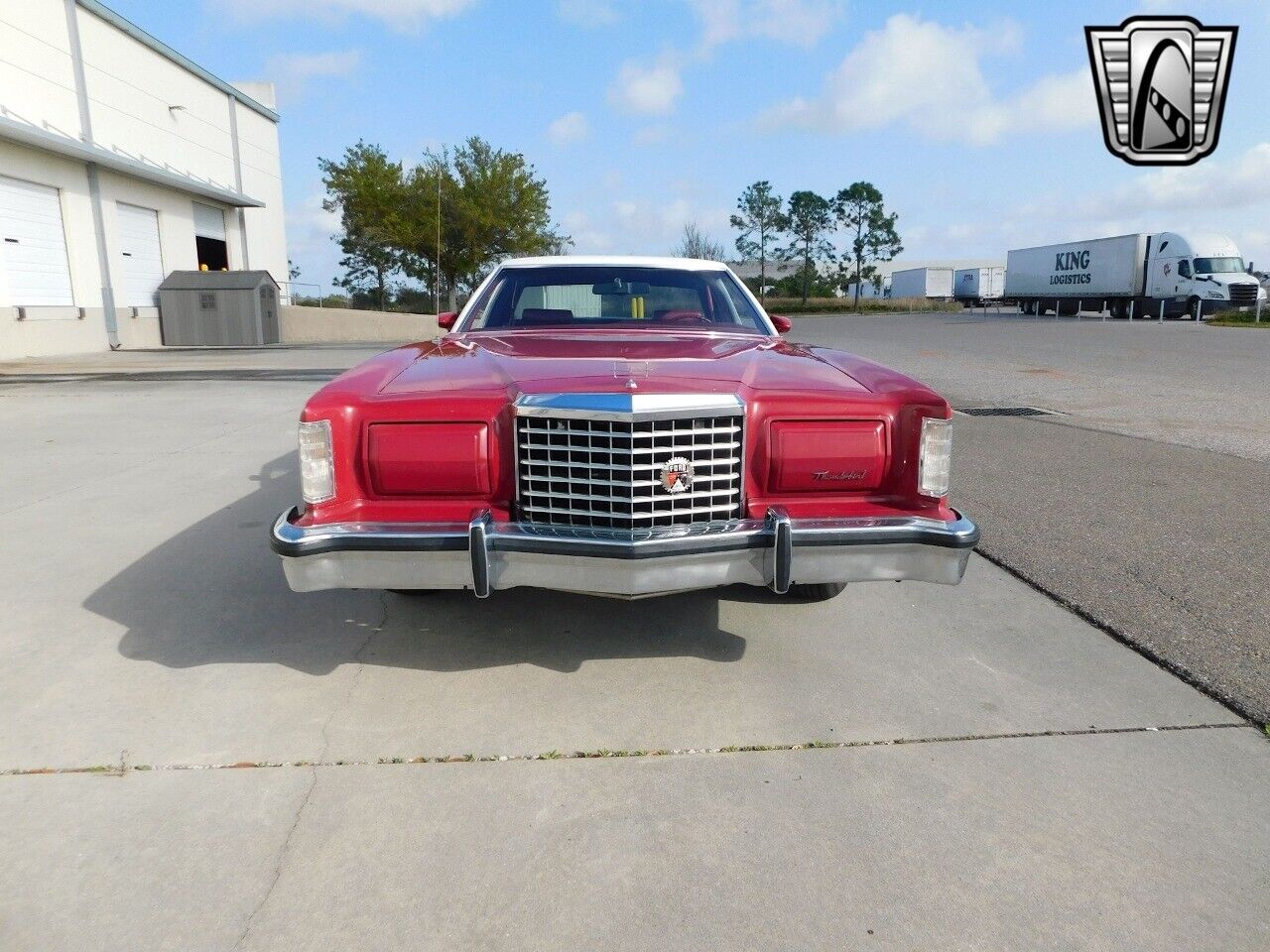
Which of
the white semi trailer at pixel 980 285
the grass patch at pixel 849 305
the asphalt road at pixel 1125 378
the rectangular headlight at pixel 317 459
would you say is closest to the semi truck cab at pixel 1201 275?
the asphalt road at pixel 1125 378

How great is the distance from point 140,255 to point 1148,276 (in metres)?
36.6

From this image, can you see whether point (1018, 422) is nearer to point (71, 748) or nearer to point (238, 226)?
point (71, 748)

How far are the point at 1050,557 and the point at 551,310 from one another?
270 centimetres

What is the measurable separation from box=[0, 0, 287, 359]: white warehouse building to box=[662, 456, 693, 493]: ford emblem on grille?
759 inches

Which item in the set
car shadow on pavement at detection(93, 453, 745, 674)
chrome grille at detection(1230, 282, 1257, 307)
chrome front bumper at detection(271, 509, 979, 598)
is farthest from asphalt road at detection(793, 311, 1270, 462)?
chrome grille at detection(1230, 282, 1257, 307)

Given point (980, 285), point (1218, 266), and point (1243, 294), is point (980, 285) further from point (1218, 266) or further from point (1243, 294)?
point (1243, 294)

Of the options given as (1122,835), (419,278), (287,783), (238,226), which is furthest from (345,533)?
Answer: (419,278)

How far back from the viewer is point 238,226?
28984 millimetres

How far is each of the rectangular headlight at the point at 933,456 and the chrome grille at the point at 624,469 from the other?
61cm

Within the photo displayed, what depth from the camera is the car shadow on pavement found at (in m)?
3.13

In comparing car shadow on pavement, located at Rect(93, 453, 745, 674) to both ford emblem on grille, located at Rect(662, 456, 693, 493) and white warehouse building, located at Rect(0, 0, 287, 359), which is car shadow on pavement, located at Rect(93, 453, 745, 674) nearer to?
ford emblem on grille, located at Rect(662, 456, 693, 493)

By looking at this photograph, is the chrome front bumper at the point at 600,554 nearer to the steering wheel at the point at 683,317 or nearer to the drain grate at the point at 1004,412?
the steering wheel at the point at 683,317

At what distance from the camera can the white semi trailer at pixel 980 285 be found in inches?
2313

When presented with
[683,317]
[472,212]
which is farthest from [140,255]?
[683,317]
